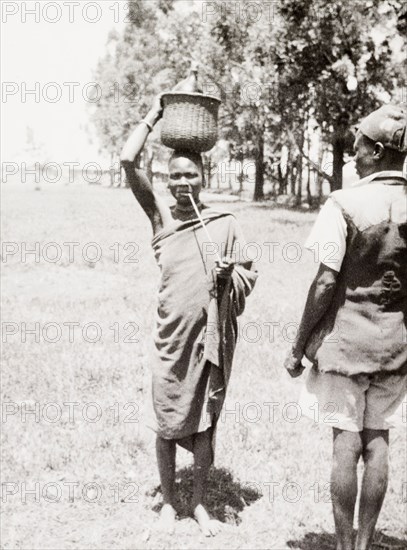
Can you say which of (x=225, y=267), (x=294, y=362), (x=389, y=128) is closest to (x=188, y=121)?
(x=225, y=267)

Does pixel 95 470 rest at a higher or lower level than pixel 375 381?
lower

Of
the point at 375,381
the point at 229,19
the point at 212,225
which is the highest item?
the point at 229,19

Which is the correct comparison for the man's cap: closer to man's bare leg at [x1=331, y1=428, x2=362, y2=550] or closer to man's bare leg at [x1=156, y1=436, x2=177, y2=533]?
man's bare leg at [x1=331, y1=428, x2=362, y2=550]

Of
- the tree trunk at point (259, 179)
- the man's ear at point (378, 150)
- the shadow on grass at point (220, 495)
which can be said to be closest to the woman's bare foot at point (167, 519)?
the shadow on grass at point (220, 495)

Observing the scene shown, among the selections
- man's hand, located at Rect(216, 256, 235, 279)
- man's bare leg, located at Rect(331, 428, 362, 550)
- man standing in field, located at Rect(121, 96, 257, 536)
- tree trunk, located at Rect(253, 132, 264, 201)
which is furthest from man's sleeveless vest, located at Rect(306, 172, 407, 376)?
tree trunk, located at Rect(253, 132, 264, 201)

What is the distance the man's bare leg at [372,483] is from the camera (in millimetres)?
3111

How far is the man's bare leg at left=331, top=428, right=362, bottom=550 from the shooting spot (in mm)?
3105

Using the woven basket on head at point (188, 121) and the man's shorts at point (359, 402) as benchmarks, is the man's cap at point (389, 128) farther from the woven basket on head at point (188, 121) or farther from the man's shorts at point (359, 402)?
the man's shorts at point (359, 402)

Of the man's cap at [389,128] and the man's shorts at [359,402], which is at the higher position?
the man's cap at [389,128]

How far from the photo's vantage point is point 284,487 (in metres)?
4.24

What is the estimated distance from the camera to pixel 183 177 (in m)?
3.73

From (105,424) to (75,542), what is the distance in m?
1.45

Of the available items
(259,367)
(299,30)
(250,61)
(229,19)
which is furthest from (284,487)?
(229,19)

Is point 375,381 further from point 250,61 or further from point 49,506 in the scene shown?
point 250,61
